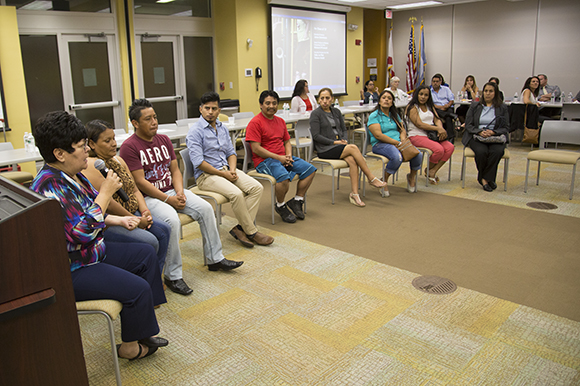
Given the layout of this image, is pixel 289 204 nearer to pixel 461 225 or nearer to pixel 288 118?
pixel 461 225

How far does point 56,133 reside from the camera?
210 centimetres

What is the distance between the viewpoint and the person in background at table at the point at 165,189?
3.19m

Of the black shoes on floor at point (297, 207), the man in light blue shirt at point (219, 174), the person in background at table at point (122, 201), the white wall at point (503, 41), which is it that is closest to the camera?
the person in background at table at point (122, 201)

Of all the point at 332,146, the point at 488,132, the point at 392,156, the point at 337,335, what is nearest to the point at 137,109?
the point at 337,335

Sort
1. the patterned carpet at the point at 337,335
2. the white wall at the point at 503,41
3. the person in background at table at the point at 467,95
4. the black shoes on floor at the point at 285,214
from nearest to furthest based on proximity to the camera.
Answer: the patterned carpet at the point at 337,335 < the black shoes on floor at the point at 285,214 < the person in background at table at the point at 467,95 < the white wall at the point at 503,41

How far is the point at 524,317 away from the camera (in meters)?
2.85

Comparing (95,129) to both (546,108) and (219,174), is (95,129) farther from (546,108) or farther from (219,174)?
(546,108)

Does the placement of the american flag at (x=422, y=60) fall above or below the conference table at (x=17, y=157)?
above

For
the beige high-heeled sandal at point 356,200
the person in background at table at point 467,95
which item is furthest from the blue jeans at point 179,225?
the person in background at table at point 467,95

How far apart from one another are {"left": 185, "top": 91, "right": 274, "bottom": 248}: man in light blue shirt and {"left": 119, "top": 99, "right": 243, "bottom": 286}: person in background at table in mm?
427

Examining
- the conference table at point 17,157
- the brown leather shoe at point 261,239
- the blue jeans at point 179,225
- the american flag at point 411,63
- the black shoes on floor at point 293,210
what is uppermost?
the american flag at point 411,63

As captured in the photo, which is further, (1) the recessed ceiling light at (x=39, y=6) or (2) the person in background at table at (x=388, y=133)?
(1) the recessed ceiling light at (x=39, y=6)

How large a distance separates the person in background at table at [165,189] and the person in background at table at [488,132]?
371cm

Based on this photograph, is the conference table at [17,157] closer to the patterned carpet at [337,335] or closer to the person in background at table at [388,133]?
the patterned carpet at [337,335]
